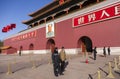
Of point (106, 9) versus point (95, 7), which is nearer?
point (106, 9)

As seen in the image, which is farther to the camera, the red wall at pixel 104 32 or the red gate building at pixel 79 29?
the red gate building at pixel 79 29

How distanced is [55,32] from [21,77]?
2196 centimetres

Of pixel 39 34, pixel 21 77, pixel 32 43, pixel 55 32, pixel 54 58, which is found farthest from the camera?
pixel 32 43

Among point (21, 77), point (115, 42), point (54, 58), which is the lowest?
point (21, 77)

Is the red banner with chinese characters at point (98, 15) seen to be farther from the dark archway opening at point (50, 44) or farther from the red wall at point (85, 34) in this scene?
the dark archway opening at point (50, 44)

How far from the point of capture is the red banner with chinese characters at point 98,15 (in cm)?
2187

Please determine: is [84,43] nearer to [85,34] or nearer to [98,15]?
[85,34]

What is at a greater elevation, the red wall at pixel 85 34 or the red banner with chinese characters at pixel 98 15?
the red banner with chinese characters at pixel 98 15

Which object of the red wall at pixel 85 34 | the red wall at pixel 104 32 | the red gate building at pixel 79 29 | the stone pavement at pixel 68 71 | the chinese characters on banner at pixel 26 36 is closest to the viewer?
the stone pavement at pixel 68 71

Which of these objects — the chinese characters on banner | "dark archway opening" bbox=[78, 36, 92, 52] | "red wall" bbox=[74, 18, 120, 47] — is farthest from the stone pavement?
the chinese characters on banner

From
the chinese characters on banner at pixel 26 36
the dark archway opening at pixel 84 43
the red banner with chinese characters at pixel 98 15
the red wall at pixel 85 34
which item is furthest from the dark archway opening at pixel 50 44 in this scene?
the red banner with chinese characters at pixel 98 15

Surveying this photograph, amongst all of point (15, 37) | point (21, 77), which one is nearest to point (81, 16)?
point (21, 77)

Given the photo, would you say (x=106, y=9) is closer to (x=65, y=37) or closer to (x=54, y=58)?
(x=65, y=37)

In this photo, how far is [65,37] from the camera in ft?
99.9
